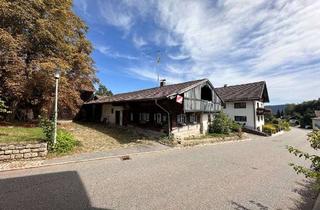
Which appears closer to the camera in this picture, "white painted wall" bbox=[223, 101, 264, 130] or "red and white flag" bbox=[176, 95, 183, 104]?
"red and white flag" bbox=[176, 95, 183, 104]

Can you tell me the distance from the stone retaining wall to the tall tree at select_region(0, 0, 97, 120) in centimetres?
817

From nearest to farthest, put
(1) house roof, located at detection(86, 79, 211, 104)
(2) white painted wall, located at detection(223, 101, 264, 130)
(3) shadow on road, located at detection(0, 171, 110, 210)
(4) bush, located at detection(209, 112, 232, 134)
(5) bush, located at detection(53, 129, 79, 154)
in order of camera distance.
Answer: (3) shadow on road, located at detection(0, 171, 110, 210) → (5) bush, located at detection(53, 129, 79, 154) → (1) house roof, located at detection(86, 79, 211, 104) → (4) bush, located at detection(209, 112, 232, 134) → (2) white painted wall, located at detection(223, 101, 264, 130)

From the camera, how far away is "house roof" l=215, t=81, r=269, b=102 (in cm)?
2986

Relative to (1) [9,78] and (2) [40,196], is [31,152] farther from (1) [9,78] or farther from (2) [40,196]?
(1) [9,78]

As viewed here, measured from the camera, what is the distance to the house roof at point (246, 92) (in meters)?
29.9

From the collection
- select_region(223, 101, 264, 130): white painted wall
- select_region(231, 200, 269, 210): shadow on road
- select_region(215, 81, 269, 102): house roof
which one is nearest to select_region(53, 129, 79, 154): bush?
select_region(231, 200, 269, 210): shadow on road

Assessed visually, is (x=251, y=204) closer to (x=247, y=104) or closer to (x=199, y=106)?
(x=199, y=106)

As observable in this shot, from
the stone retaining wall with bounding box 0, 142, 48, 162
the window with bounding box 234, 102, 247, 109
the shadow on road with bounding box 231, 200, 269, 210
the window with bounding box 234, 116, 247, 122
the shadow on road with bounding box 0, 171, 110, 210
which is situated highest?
the window with bounding box 234, 102, 247, 109

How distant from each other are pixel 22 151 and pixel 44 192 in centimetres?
425

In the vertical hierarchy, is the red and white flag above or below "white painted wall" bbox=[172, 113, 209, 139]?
above

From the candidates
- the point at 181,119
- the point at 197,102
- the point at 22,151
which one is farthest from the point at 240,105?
the point at 22,151

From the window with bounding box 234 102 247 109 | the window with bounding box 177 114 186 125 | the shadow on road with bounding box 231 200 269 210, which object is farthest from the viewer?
the window with bounding box 234 102 247 109

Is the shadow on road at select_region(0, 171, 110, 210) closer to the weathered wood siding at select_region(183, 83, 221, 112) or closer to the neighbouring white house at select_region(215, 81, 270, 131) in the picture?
the weathered wood siding at select_region(183, 83, 221, 112)

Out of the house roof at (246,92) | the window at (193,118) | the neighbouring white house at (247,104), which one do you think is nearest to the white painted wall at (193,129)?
the window at (193,118)
